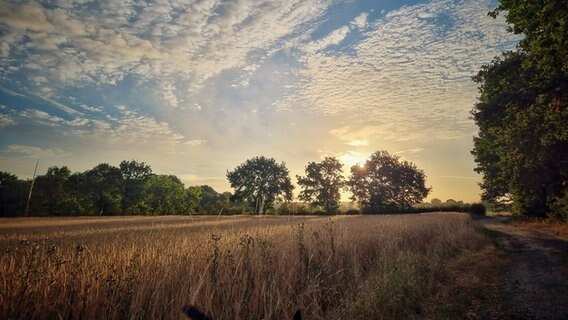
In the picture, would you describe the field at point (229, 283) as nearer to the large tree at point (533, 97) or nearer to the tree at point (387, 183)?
the large tree at point (533, 97)

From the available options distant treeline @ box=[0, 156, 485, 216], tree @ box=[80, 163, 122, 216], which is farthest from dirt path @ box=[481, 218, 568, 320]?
tree @ box=[80, 163, 122, 216]

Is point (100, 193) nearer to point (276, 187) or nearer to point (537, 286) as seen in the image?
point (276, 187)

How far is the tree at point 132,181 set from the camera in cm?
7380

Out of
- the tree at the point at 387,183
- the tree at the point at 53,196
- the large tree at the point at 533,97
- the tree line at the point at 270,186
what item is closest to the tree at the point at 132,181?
the tree line at the point at 270,186

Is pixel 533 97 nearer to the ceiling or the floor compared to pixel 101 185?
nearer to the ceiling

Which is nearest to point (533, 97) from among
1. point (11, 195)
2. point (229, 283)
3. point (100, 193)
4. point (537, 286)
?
point (537, 286)

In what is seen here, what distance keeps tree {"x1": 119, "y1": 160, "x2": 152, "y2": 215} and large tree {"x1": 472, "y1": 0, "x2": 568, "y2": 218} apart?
73903 mm

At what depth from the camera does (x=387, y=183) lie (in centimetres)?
7556

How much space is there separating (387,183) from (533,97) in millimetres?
60252

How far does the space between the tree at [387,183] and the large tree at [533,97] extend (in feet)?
164

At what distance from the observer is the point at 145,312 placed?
418 cm

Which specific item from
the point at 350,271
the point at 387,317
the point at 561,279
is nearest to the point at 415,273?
the point at 350,271

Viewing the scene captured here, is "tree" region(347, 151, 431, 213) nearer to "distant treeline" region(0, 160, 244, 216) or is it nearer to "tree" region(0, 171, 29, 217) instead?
"distant treeline" region(0, 160, 244, 216)

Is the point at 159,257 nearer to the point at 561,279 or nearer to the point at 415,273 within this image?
the point at 415,273
